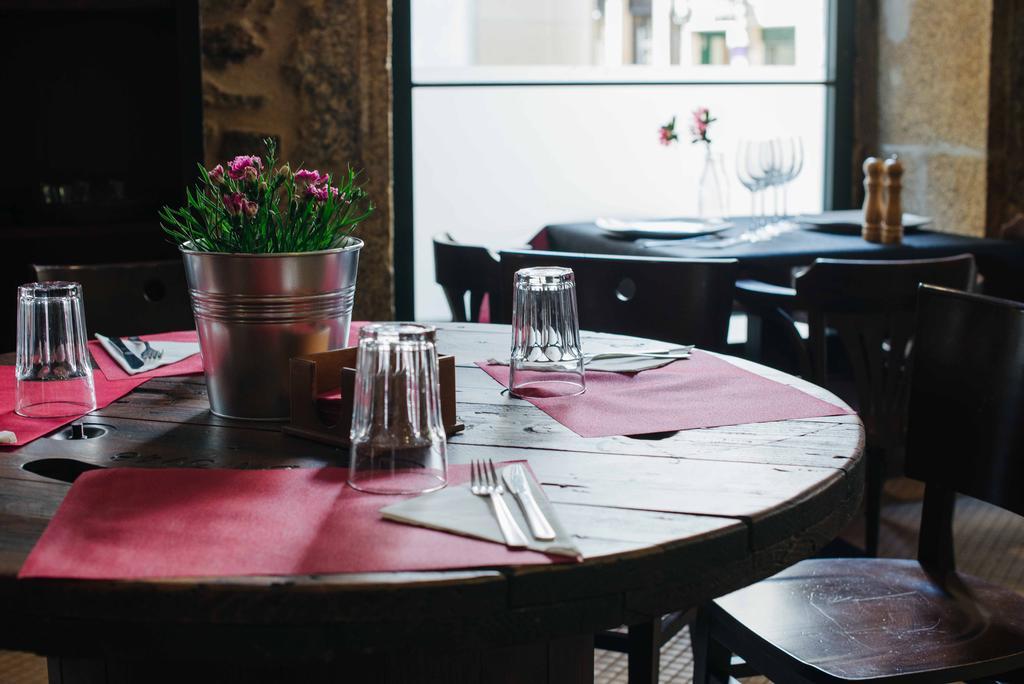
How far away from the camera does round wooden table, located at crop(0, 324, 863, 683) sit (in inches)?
35.7

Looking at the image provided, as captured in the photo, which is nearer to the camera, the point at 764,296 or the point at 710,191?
the point at 764,296

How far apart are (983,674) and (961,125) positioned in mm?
2548

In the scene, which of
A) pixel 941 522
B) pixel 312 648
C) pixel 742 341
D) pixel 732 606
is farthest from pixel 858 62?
pixel 312 648

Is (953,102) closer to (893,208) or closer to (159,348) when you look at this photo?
(893,208)

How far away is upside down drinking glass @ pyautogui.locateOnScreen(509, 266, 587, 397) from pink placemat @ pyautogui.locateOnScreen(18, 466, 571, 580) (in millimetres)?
368

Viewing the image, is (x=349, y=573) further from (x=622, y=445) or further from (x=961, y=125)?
(x=961, y=125)

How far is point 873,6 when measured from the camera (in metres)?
3.83

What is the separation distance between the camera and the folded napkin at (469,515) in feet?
3.21

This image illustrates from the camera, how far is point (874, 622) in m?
1.54

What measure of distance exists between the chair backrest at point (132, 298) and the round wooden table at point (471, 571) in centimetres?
81

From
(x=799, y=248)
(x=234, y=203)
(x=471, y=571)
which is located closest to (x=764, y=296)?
(x=799, y=248)

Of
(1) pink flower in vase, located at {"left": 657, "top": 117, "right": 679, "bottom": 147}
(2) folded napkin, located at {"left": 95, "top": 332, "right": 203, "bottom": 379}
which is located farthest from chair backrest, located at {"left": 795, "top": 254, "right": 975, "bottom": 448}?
(2) folded napkin, located at {"left": 95, "top": 332, "right": 203, "bottom": 379}

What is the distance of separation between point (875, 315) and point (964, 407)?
34.2 inches

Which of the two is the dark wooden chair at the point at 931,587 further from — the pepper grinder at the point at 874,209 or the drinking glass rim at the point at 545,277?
the pepper grinder at the point at 874,209
